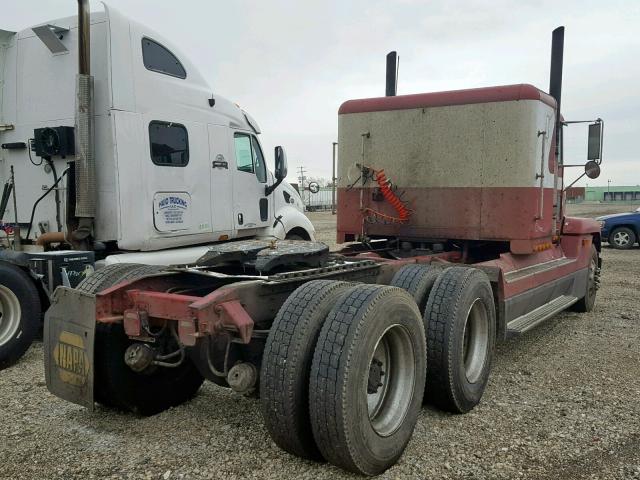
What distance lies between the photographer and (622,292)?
9.72 meters

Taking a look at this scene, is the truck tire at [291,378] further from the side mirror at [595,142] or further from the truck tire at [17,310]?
the side mirror at [595,142]

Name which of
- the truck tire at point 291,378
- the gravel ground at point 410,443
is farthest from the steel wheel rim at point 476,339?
the truck tire at point 291,378

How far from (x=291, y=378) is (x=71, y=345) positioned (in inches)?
57.2

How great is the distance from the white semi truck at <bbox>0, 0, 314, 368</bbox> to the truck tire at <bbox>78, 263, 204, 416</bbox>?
2190mm

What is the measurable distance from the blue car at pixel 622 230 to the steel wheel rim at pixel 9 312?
1677cm

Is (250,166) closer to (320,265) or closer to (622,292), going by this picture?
(320,265)

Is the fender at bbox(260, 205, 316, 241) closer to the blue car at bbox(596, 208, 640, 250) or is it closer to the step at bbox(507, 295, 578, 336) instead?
the step at bbox(507, 295, 578, 336)

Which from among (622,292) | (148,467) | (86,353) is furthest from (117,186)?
(622,292)

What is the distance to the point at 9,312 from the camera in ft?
18.7

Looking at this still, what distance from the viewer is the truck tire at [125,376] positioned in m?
3.80

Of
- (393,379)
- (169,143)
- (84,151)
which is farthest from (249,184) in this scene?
(393,379)

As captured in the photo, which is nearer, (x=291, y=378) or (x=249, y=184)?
(x=291, y=378)

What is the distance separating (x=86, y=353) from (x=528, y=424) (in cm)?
293

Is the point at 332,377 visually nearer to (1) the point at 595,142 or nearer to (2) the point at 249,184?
(1) the point at 595,142
